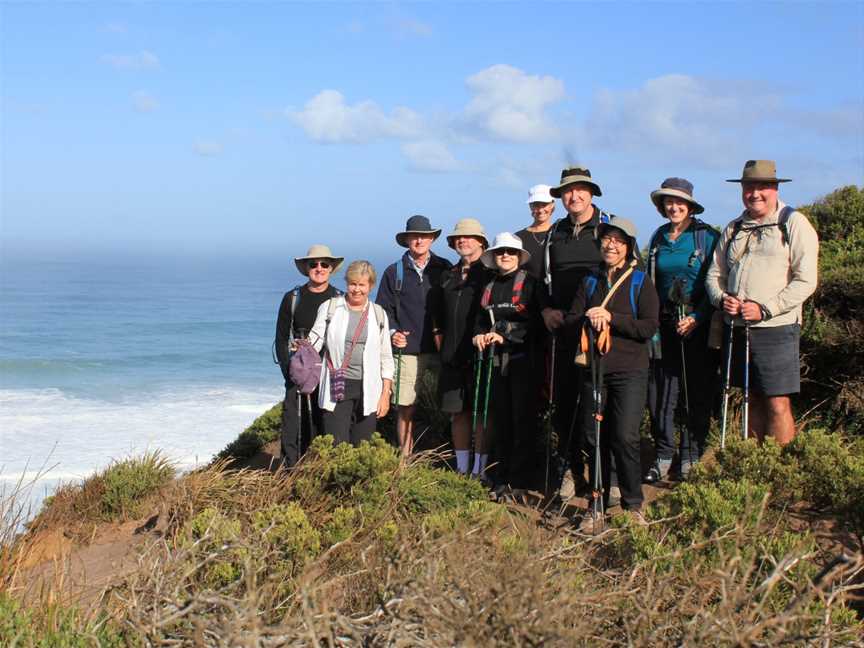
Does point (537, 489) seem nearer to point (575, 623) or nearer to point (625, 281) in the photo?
point (625, 281)

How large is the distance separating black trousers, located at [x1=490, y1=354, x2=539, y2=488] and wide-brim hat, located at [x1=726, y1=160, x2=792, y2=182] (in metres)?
2.03

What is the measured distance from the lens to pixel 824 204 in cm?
1080

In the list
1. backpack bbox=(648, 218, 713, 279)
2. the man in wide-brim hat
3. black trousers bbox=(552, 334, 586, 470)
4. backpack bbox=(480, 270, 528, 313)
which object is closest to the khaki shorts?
the man in wide-brim hat

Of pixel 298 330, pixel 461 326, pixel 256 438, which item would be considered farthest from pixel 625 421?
pixel 256 438

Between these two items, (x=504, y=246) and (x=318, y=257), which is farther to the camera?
(x=318, y=257)

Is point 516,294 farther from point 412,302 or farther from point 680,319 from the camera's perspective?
point 680,319

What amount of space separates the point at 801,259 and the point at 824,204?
510 centimetres

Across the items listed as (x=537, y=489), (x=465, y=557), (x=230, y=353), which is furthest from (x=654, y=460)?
(x=230, y=353)

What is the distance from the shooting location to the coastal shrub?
36.0 ft

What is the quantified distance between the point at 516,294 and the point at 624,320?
3.47ft

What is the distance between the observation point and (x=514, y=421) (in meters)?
7.12

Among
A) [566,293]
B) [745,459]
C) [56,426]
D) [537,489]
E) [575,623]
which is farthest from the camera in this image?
[56,426]

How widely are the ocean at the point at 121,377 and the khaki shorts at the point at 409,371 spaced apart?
200 centimetres

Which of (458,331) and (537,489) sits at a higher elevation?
(458,331)
